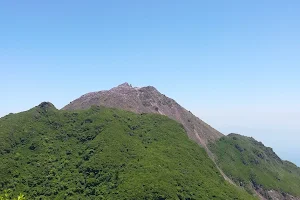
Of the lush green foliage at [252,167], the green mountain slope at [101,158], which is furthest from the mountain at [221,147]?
the green mountain slope at [101,158]

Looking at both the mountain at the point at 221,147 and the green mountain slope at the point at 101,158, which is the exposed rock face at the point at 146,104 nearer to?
the mountain at the point at 221,147

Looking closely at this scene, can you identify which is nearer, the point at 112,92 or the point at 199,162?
the point at 199,162

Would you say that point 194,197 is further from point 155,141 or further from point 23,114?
point 23,114

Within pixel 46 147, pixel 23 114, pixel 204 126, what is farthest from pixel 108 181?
pixel 204 126

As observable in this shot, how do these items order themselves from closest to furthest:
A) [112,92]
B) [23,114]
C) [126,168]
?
[126,168], [23,114], [112,92]

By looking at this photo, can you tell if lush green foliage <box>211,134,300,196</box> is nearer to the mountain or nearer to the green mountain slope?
the mountain

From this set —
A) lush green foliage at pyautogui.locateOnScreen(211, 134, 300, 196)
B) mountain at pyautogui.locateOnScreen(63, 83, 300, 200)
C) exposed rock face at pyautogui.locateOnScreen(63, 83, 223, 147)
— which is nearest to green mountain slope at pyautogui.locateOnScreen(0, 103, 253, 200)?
exposed rock face at pyautogui.locateOnScreen(63, 83, 223, 147)

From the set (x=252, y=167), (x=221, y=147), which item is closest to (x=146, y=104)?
(x=221, y=147)

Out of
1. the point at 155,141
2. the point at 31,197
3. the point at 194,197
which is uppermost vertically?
the point at 155,141
